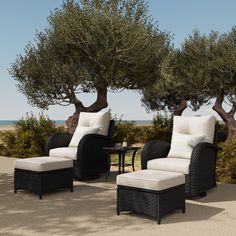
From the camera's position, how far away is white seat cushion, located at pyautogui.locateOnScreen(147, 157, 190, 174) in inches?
217

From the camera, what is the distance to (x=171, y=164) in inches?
220

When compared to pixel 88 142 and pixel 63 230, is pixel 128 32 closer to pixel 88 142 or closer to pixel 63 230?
pixel 88 142

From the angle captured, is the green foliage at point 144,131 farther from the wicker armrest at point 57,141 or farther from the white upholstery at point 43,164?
the white upholstery at point 43,164

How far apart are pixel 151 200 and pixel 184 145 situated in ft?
6.39

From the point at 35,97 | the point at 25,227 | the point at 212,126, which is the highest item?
the point at 35,97

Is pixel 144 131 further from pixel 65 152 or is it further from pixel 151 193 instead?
pixel 151 193

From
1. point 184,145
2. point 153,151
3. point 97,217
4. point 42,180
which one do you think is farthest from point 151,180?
point 42,180

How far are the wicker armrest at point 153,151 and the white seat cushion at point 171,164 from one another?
0.57ft

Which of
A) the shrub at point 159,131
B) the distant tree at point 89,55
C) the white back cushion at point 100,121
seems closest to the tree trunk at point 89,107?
the distant tree at point 89,55

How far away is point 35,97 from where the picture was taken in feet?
40.1

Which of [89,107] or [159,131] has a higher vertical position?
[89,107]

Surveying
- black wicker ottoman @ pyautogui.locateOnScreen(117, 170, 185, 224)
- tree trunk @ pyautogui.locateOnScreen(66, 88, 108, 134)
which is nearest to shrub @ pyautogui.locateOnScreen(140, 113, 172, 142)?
tree trunk @ pyautogui.locateOnScreen(66, 88, 108, 134)

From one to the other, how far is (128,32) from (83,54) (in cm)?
167

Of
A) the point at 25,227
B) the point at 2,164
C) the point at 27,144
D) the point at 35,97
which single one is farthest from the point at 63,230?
the point at 35,97
